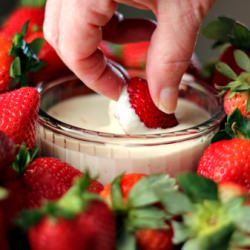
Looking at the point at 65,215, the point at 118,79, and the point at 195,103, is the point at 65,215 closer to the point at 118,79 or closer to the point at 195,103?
the point at 118,79

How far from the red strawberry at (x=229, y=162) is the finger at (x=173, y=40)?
0.10m

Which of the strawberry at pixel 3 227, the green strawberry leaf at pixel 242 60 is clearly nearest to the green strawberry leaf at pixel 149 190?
the strawberry at pixel 3 227

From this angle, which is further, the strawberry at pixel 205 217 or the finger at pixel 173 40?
the finger at pixel 173 40

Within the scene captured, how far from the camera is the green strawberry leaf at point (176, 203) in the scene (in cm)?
64

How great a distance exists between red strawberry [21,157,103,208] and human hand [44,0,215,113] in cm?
15

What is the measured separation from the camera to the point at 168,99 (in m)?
0.88

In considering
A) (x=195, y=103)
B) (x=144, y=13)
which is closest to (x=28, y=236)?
(x=195, y=103)

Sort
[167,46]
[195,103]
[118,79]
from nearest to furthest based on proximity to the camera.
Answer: [167,46]
[118,79]
[195,103]

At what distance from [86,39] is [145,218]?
283mm

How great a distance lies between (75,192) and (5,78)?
0.42 m

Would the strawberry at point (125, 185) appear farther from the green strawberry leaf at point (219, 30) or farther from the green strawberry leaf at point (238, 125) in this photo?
the green strawberry leaf at point (219, 30)

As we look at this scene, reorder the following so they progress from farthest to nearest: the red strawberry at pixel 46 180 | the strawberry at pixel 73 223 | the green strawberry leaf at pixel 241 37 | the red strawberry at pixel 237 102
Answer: the green strawberry leaf at pixel 241 37, the red strawberry at pixel 237 102, the red strawberry at pixel 46 180, the strawberry at pixel 73 223

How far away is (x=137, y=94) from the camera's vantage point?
0.97 m

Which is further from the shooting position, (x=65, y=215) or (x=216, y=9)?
(x=216, y=9)
